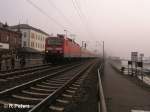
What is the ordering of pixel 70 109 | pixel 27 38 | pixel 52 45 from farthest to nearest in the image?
1. pixel 27 38
2. pixel 52 45
3. pixel 70 109

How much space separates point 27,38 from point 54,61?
59843mm

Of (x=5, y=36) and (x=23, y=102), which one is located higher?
(x=5, y=36)

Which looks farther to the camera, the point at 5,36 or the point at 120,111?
the point at 5,36

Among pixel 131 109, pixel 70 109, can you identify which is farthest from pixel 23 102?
pixel 131 109

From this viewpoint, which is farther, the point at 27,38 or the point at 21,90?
the point at 27,38

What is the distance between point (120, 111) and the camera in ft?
27.8

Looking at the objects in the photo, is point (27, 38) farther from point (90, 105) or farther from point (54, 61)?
point (90, 105)

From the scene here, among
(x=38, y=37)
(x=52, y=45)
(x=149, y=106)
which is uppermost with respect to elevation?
(x=38, y=37)

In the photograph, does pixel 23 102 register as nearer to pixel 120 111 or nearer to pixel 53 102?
pixel 53 102

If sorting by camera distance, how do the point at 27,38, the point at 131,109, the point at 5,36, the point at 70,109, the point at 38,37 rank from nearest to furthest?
the point at 70,109, the point at 131,109, the point at 5,36, the point at 27,38, the point at 38,37

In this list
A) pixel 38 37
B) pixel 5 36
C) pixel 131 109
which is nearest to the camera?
pixel 131 109

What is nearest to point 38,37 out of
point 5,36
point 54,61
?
point 5,36

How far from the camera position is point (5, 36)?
65.1 metres

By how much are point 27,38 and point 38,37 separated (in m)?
9.63
